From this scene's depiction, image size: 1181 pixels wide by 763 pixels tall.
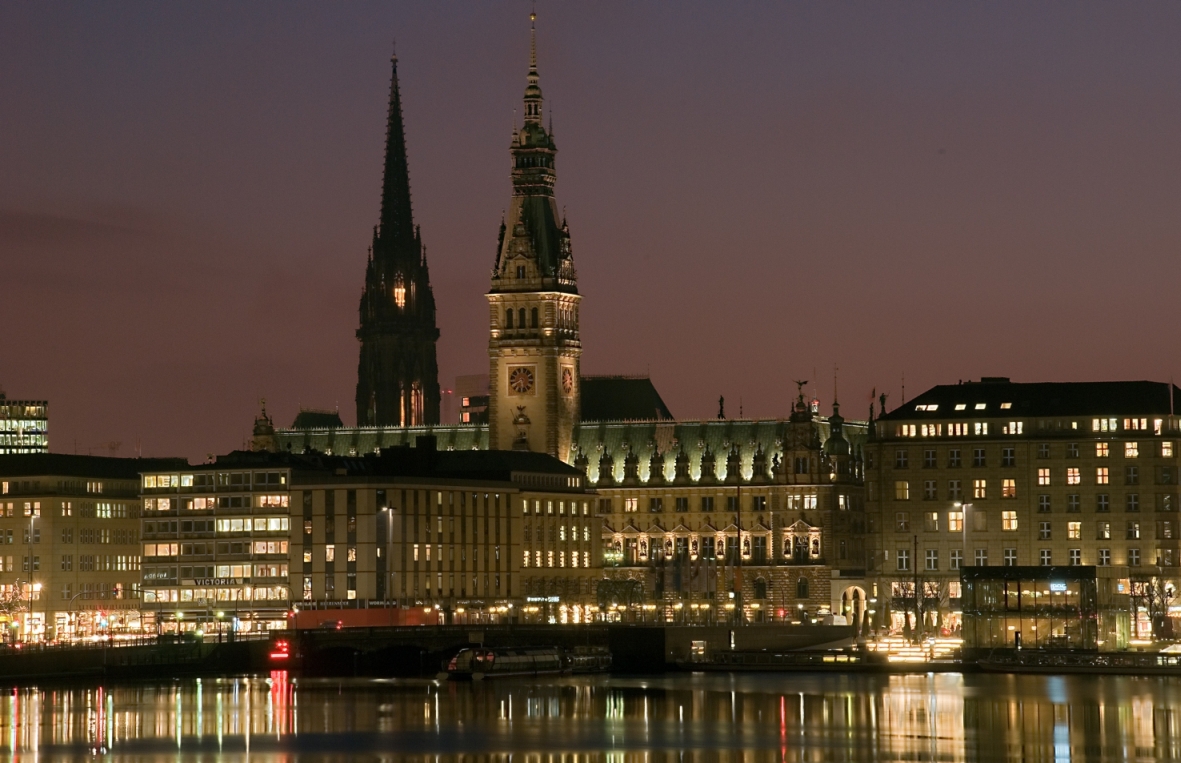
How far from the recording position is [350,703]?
18662 cm

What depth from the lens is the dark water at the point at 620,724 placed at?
149625 millimetres

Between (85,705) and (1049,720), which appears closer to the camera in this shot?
(1049,720)

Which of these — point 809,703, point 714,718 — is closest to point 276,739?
point 714,718

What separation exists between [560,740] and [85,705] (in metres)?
42.0

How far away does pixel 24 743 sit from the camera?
158m

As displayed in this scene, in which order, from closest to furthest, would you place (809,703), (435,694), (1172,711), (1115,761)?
(1115,761), (1172,711), (809,703), (435,694)

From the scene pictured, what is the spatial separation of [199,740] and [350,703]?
92.7 feet

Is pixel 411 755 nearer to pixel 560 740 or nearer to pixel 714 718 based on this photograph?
pixel 560 740

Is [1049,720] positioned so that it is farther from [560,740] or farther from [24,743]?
[24,743]

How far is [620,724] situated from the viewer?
Answer: 16725 cm

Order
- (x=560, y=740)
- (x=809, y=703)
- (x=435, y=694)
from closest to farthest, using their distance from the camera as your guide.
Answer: (x=560, y=740)
(x=809, y=703)
(x=435, y=694)

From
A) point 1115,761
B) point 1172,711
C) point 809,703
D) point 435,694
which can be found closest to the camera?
point 1115,761

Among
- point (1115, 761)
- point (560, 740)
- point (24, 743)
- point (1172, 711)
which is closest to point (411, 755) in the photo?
point (560, 740)

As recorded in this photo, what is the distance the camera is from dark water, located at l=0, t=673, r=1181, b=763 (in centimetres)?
14962
